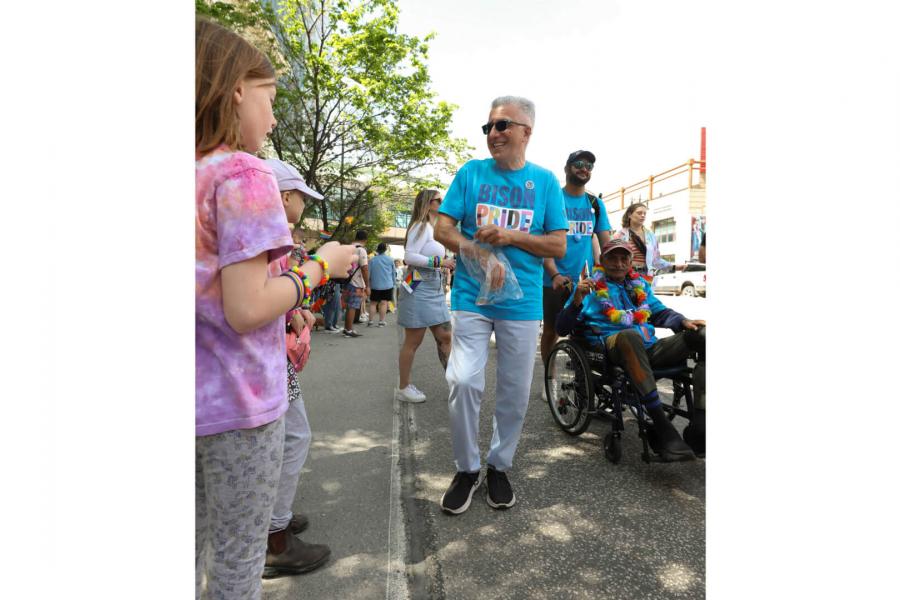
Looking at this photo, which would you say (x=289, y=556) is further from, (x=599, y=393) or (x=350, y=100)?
(x=350, y=100)

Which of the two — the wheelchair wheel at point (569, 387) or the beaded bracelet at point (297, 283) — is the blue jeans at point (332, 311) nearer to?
the wheelchair wheel at point (569, 387)

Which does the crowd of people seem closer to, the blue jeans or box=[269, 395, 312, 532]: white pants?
box=[269, 395, 312, 532]: white pants

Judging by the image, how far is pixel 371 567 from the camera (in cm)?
206

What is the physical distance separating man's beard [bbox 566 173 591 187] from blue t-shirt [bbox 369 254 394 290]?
18.3ft

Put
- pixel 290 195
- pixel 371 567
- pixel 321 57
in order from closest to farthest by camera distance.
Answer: pixel 290 195
pixel 371 567
pixel 321 57

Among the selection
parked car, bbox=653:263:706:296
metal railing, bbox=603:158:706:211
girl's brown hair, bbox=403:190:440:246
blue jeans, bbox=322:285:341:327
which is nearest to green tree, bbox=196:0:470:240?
blue jeans, bbox=322:285:341:327

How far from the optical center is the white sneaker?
15.0 feet

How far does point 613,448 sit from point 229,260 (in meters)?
2.78

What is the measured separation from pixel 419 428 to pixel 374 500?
3.96ft

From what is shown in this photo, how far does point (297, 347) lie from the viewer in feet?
6.63

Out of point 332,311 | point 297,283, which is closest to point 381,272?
point 332,311
